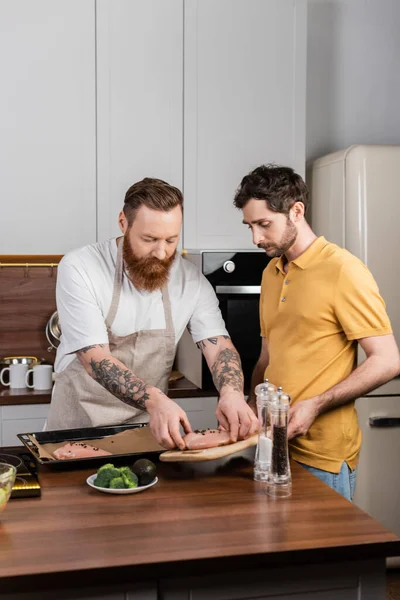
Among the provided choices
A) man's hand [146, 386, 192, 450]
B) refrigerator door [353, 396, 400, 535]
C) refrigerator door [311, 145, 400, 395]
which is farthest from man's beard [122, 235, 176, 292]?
refrigerator door [353, 396, 400, 535]

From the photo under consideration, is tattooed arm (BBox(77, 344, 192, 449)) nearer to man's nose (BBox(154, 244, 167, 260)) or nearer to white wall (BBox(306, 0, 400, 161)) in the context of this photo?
man's nose (BBox(154, 244, 167, 260))

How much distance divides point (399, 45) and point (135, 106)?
161cm

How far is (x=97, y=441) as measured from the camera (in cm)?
199

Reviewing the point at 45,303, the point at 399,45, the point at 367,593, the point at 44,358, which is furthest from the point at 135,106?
the point at 367,593

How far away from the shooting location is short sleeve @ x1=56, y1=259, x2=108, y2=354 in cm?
213

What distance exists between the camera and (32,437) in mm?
2004

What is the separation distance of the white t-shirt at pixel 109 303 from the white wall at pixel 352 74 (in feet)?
5.68

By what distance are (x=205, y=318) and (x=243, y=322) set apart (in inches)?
33.8

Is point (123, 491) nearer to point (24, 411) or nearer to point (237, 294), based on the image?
point (24, 411)

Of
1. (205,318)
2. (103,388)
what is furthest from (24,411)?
(205,318)

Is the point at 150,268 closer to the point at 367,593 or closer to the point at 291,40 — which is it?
the point at 367,593

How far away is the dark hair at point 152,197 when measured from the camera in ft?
7.02

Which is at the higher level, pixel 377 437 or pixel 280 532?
pixel 280 532

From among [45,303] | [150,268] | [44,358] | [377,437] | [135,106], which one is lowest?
[377,437]
